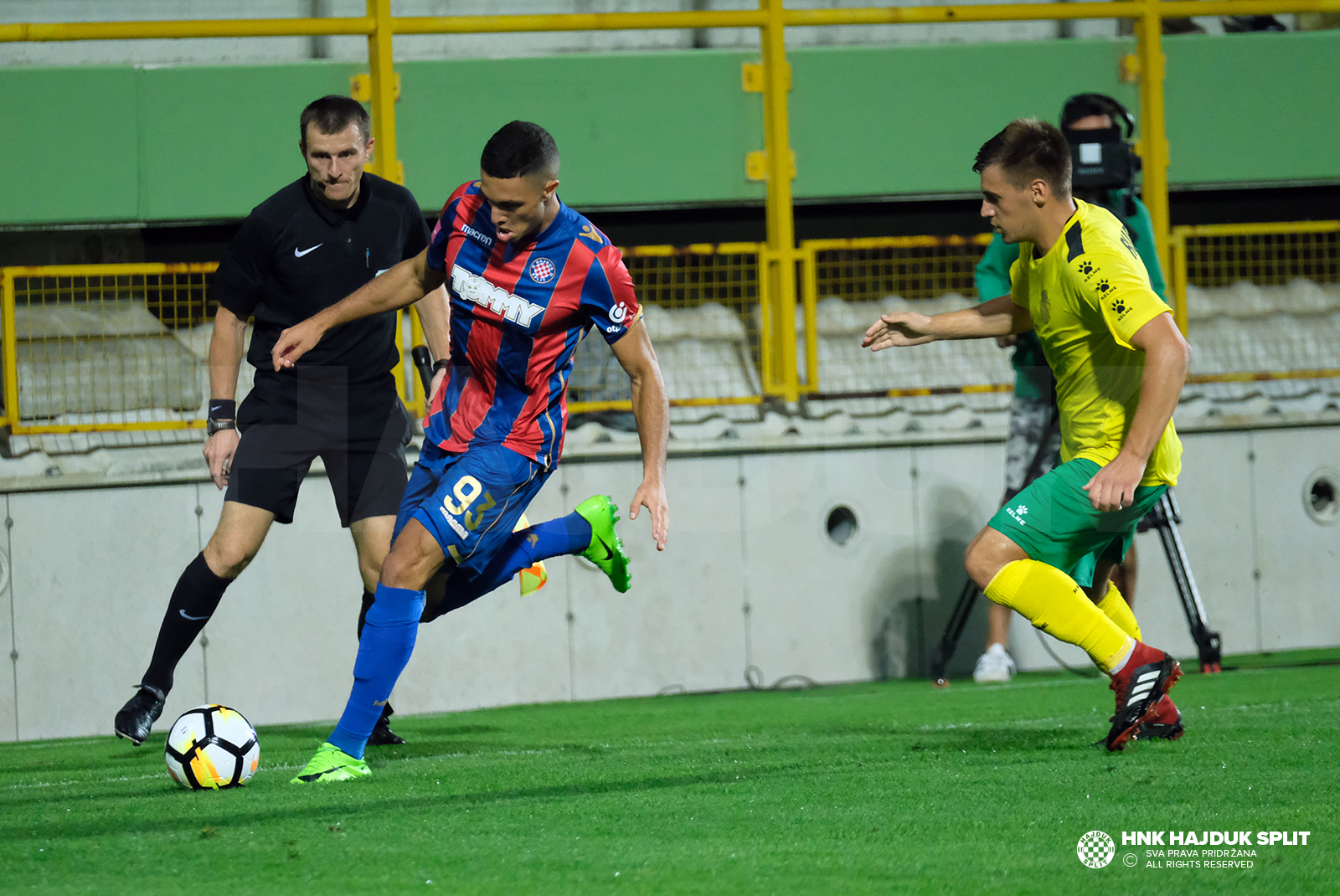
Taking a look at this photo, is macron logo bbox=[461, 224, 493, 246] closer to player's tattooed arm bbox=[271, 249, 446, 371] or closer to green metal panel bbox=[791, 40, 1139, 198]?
player's tattooed arm bbox=[271, 249, 446, 371]

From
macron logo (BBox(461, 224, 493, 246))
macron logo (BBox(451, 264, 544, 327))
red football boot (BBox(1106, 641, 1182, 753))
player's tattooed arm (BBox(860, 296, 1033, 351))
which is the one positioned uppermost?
macron logo (BBox(461, 224, 493, 246))

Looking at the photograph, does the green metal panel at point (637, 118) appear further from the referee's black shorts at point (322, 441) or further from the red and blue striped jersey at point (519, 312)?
the red and blue striped jersey at point (519, 312)

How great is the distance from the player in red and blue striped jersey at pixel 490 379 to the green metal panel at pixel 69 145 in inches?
192

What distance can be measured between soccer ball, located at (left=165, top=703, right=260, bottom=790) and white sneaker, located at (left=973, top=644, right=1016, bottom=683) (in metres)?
4.27

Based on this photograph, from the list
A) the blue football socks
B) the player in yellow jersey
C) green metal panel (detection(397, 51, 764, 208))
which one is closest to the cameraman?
the player in yellow jersey

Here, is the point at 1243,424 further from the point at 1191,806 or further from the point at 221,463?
the point at 221,463

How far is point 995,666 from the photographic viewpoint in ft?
24.2

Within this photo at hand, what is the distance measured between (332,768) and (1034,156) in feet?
9.07

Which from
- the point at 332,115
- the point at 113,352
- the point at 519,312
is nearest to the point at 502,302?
the point at 519,312

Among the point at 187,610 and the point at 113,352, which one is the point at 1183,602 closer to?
the point at 187,610

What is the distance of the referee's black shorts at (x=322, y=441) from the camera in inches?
196

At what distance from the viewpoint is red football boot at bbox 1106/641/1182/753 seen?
4.32 m

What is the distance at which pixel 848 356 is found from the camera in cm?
920

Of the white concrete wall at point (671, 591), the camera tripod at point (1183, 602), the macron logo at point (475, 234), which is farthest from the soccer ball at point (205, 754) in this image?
the camera tripod at point (1183, 602)
